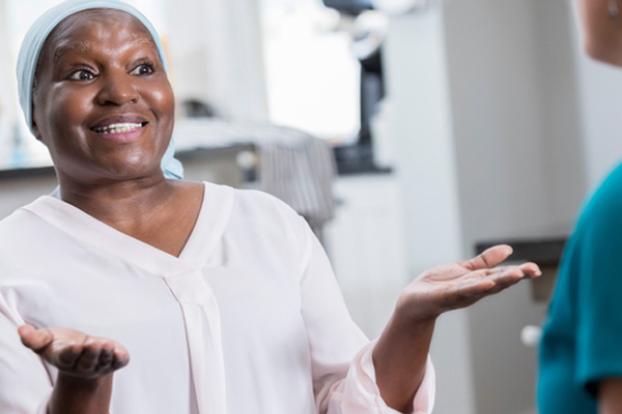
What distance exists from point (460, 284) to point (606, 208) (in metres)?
0.24

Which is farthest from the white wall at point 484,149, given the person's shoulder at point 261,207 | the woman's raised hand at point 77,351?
the woman's raised hand at point 77,351

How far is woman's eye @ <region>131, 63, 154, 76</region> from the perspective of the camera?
Result: 131 centimetres

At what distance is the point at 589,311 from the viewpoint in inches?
36.0

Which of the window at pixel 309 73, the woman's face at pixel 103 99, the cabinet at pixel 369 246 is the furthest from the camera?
the window at pixel 309 73

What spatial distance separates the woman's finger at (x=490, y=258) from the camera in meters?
1.18

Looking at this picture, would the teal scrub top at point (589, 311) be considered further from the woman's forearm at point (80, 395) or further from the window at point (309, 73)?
the window at point (309, 73)

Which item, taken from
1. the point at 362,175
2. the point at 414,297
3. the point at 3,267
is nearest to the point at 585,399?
the point at 414,297

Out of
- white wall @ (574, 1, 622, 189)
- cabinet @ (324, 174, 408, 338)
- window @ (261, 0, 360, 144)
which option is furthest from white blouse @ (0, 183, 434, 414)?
window @ (261, 0, 360, 144)

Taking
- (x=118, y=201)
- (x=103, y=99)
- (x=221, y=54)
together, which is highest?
(x=103, y=99)

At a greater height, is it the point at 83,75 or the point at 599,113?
the point at 83,75

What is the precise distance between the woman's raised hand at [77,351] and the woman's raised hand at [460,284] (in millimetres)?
304

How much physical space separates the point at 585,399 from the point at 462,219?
292 cm

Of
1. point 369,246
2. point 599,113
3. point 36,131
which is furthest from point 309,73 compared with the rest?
point 36,131

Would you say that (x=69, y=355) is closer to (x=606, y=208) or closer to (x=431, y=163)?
(x=606, y=208)
